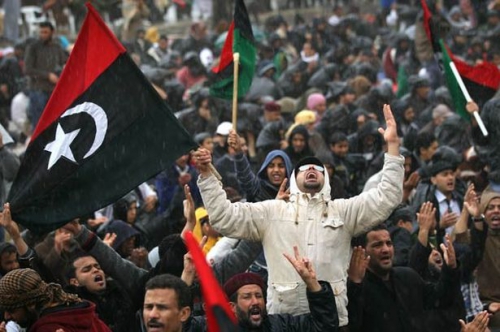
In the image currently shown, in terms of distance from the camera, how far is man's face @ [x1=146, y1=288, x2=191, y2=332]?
23.2 ft

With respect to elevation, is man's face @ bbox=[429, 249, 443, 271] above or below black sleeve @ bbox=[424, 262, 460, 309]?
above

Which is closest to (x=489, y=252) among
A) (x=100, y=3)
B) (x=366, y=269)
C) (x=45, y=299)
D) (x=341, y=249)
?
(x=366, y=269)

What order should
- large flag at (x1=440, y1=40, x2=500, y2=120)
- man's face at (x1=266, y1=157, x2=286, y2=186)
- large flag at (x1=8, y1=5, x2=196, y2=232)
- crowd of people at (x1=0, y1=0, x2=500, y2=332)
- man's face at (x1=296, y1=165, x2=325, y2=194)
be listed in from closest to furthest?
crowd of people at (x1=0, y1=0, x2=500, y2=332) < man's face at (x1=296, y1=165, x2=325, y2=194) < large flag at (x1=8, y1=5, x2=196, y2=232) < man's face at (x1=266, y1=157, x2=286, y2=186) < large flag at (x1=440, y1=40, x2=500, y2=120)

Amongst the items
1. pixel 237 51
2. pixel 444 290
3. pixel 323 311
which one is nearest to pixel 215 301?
pixel 323 311

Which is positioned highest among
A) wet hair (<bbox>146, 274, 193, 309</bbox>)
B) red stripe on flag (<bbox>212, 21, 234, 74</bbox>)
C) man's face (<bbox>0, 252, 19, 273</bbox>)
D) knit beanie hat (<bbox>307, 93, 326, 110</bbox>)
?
red stripe on flag (<bbox>212, 21, 234, 74</bbox>)

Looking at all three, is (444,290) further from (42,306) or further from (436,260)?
(42,306)

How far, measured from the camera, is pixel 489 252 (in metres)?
10.1

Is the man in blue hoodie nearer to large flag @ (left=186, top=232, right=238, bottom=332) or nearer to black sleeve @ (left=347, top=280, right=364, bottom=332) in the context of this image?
black sleeve @ (left=347, top=280, right=364, bottom=332)

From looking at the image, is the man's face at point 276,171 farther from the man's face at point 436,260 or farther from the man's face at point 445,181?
the man's face at point 445,181

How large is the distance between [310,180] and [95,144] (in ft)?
4.59

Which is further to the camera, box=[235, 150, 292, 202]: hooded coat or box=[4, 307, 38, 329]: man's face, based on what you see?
box=[235, 150, 292, 202]: hooded coat

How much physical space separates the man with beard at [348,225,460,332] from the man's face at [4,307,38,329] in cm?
198

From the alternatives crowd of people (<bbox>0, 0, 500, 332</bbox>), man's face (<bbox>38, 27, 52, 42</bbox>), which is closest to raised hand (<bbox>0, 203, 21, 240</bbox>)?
crowd of people (<bbox>0, 0, 500, 332</bbox>)

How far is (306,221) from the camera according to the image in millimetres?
8070
